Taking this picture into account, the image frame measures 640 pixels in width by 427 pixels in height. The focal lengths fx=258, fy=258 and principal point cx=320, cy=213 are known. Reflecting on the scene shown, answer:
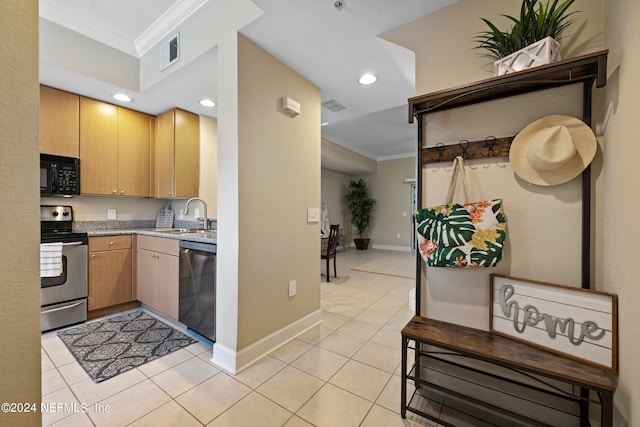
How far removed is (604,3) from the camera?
1131 mm

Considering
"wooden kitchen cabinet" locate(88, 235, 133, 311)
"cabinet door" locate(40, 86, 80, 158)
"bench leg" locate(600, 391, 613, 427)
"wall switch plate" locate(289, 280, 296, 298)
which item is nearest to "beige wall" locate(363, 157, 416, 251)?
"wall switch plate" locate(289, 280, 296, 298)

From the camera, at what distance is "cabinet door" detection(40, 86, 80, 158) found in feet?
8.10

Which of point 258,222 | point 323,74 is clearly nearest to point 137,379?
point 258,222

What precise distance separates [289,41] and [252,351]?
228 cm

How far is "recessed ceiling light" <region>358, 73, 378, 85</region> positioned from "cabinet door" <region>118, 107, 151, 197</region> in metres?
2.66

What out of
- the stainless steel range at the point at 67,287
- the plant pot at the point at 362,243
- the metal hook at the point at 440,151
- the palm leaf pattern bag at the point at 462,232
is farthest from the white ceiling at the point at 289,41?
the plant pot at the point at 362,243

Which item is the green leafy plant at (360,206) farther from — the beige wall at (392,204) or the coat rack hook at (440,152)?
the coat rack hook at (440,152)

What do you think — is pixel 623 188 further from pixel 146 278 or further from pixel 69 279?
pixel 69 279

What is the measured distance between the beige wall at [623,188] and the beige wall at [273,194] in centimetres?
186

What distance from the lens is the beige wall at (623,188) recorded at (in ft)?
2.90

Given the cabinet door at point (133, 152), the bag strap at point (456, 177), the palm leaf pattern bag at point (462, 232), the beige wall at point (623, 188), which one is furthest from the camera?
the cabinet door at point (133, 152)

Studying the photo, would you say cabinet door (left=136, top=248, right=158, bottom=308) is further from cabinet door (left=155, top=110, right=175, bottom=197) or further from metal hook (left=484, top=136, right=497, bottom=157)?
metal hook (left=484, top=136, right=497, bottom=157)

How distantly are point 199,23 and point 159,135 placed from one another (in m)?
1.65

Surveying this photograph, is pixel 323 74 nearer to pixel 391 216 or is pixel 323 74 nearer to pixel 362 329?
pixel 362 329
